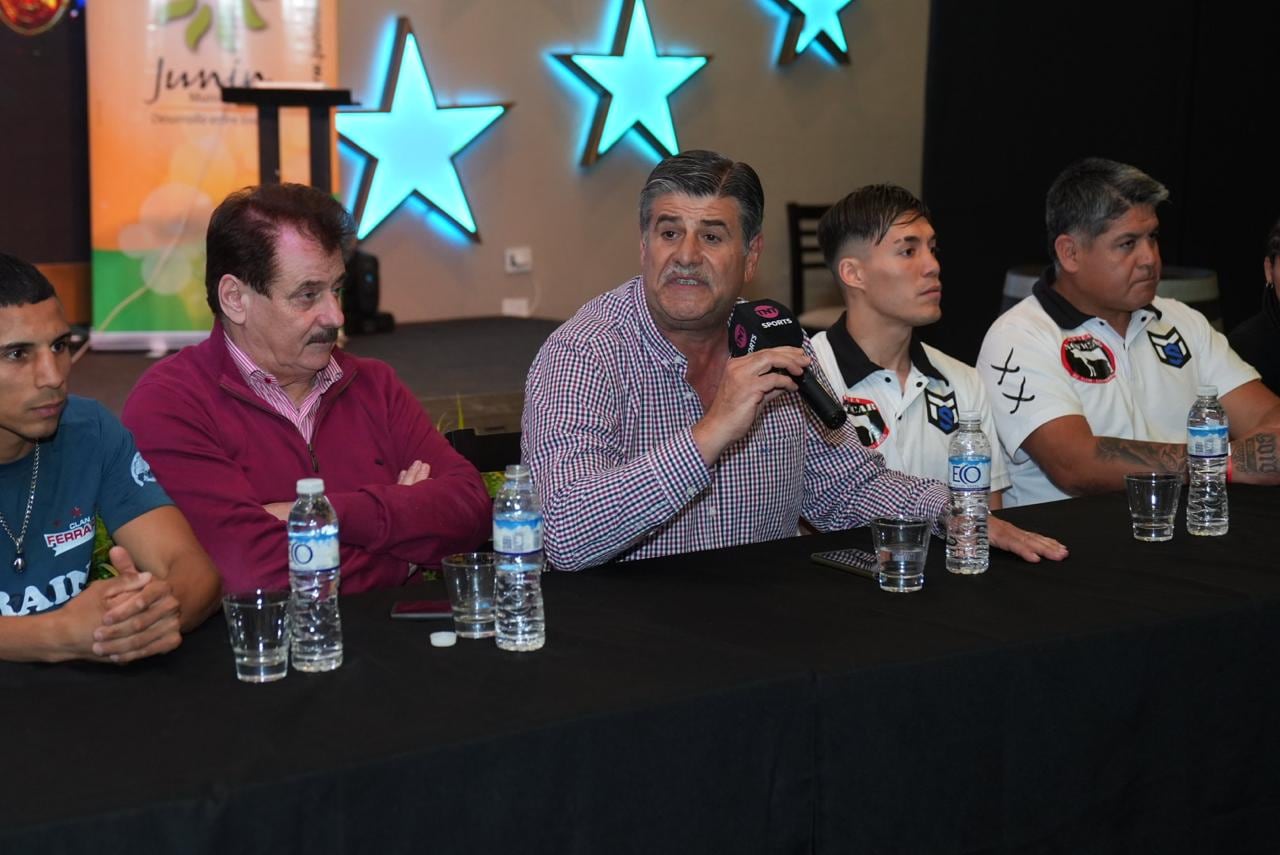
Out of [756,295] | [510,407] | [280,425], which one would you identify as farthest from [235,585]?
[756,295]

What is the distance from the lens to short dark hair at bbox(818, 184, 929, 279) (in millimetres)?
2938

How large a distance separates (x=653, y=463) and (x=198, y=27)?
3459mm

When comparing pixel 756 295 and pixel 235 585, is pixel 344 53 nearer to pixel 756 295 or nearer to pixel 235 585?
pixel 756 295

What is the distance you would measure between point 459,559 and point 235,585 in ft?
1.90

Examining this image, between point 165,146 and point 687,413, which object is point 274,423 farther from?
point 165,146

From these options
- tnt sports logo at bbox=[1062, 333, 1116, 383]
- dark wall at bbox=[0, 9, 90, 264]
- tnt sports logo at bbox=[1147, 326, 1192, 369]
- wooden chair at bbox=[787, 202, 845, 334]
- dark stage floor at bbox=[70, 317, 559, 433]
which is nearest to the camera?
tnt sports logo at bbox=[1062, 333, 1116, 383]

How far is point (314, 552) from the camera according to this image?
1.55 m

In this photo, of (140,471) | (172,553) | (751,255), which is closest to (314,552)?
(172,553)

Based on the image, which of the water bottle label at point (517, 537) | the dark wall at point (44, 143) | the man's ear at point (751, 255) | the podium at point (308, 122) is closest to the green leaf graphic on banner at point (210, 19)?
the podium at point (308, 122)

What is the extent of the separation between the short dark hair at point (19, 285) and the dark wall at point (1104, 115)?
462cm

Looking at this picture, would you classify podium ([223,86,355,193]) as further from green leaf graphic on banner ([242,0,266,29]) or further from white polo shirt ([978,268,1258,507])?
white polo shirt ([978,268,1258,507])

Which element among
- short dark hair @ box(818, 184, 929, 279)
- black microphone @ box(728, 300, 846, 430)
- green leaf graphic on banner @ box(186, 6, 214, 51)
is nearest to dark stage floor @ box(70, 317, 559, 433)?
green leaf graphic on banner @ box(186, 6, 214, 51)

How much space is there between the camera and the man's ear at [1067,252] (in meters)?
3.13

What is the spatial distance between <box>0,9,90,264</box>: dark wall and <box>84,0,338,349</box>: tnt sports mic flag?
0.39 meters
